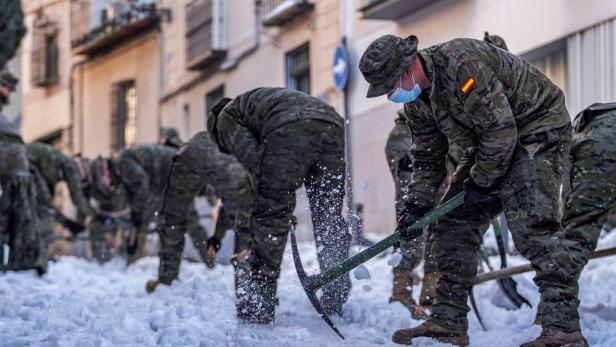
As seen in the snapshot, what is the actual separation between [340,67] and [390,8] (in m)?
2.22

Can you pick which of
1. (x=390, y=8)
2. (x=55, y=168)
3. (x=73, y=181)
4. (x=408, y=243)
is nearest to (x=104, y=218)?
(x=73, y=181)

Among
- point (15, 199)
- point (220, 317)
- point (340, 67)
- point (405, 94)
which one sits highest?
point (340, 67)

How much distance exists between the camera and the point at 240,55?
79.9 ft

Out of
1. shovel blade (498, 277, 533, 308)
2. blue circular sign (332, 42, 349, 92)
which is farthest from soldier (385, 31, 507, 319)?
blue circular sign (332, 42, 349, 92)

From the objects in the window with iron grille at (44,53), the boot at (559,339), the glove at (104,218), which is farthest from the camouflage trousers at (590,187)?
the window with iron grille at (44,53)

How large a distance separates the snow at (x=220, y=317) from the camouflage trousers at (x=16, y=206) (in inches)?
26.6

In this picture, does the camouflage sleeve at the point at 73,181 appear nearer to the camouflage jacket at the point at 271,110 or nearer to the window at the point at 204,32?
the camouflage jacket at the point at 271,110

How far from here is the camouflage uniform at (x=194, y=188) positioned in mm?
10734

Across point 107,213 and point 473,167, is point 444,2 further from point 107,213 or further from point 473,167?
point 473,167

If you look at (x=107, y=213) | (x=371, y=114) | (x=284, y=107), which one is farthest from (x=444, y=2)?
(x=284, y=107)

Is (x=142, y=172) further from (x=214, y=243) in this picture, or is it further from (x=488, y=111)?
(x=488, y=111)

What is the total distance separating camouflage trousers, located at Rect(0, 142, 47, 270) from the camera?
12.3 metres

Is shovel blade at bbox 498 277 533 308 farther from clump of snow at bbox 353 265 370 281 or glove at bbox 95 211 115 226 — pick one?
glove at bbox 95 211 115 226

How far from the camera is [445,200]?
23.2ft
